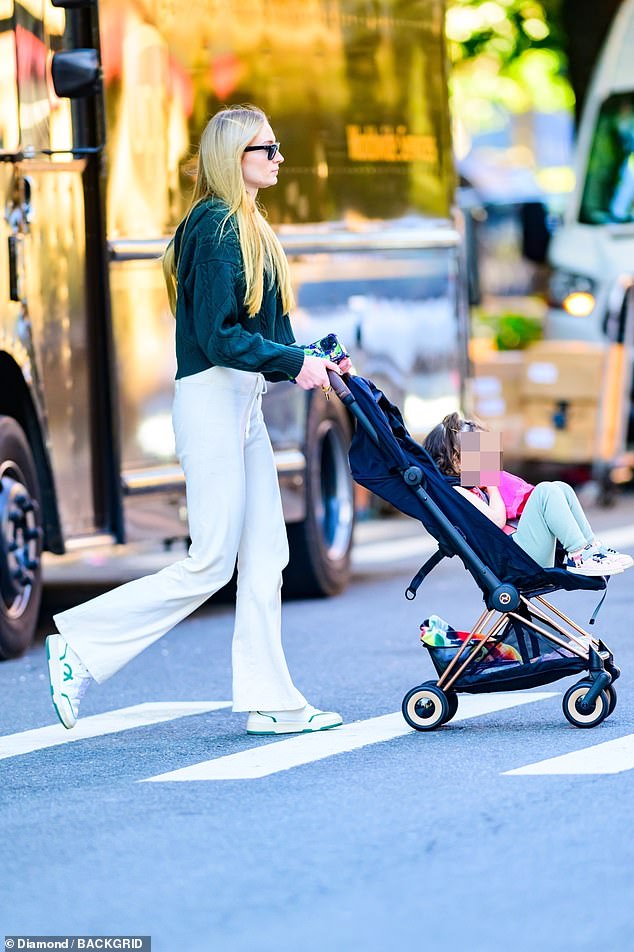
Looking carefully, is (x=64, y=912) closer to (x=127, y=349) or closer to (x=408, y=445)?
(x=408, y=445)

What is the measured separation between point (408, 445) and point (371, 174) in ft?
17.1

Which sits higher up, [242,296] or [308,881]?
[242,296]

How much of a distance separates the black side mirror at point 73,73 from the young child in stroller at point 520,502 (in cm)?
286

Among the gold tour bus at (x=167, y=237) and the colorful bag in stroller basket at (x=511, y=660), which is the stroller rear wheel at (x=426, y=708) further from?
the gold tour bus at (x=167, y=237)

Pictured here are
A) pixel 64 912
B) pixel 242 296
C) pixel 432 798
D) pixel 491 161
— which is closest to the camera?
pixel 64 912

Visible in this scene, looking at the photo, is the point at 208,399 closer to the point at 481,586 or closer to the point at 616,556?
the point at 481,586

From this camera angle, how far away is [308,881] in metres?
4.96

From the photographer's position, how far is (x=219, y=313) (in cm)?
667

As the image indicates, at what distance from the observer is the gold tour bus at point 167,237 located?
916cm

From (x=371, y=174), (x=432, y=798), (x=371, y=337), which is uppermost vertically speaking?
(x=371, y=174)

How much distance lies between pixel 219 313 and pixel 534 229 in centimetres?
1107

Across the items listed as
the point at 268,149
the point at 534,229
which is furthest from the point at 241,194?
the point at 534,229

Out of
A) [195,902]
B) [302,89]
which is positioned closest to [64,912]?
[195,902]

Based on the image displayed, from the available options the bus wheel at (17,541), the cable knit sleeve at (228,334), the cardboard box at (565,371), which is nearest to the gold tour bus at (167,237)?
the bus wheel at (17,541)
